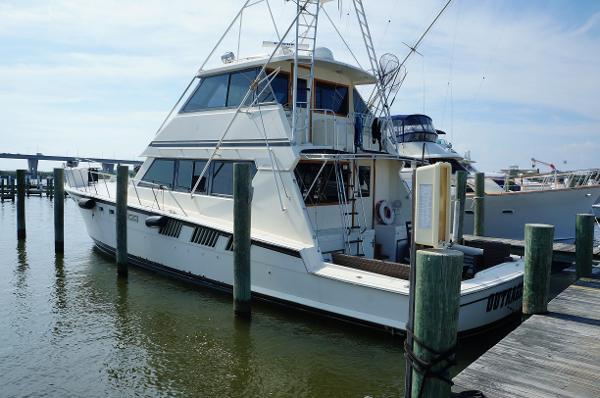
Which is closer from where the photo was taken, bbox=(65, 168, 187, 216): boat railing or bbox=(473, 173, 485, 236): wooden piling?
bbox=(65, 168, 187, 216): boat railing

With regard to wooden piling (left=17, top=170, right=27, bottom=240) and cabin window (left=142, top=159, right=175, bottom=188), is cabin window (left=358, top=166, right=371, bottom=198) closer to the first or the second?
cabin window (left=142, top=159, right=175, bottom=188)

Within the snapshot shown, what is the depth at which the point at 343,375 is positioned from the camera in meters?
6.30

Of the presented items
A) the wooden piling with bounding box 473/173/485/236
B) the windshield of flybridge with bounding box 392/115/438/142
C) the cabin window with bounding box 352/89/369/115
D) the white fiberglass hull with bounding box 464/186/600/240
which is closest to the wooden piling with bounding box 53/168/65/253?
the cabin window with bounding box 352/89/369/115

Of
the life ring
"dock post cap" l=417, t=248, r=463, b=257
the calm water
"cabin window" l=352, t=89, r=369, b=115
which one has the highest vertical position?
"cabin window" l=352, t=89, r=369, b=115

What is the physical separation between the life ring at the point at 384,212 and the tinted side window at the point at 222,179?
9.67 feet

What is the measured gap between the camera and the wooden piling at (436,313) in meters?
3.44

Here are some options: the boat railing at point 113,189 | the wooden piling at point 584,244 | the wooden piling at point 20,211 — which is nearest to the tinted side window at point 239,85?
the boat railing at point 113,189

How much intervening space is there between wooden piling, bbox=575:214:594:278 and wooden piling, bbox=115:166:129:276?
8773 millimetres

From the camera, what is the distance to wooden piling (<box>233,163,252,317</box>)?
306 inches

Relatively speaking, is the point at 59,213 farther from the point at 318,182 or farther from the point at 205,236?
the point at 318,182

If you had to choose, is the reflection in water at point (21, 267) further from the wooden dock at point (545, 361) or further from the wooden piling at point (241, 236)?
the wooden dock at point (545, 361)

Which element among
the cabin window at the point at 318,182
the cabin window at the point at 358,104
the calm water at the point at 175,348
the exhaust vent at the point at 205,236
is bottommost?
the calm water at the point at 175,348

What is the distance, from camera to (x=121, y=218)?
414 inches

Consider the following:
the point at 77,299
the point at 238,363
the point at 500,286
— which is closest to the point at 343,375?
the point at 238,363
